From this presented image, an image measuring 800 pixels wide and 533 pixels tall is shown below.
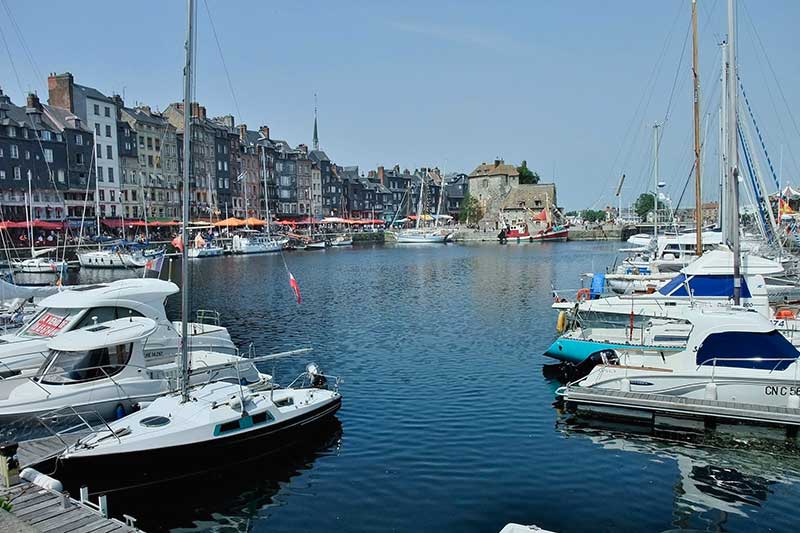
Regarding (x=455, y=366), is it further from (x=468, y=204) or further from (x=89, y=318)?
(x=468, y=204)

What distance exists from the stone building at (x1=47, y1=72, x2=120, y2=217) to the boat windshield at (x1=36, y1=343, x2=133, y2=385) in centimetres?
9256

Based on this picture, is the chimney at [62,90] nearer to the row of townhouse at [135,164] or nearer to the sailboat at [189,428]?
the row of townhouse at [135,164]

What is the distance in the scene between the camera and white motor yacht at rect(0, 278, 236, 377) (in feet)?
71.9

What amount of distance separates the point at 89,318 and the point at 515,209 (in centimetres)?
Answer: 15941

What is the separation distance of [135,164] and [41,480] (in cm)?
10916

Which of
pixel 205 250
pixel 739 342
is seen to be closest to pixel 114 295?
pixel 739 342

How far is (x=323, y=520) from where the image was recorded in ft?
49.6

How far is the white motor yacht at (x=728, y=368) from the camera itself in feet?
66.4

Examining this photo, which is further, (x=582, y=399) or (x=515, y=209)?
(x=515, y=209)

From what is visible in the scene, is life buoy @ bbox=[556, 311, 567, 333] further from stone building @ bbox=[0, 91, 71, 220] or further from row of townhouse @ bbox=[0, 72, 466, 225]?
stone building @ bbox=[0, 91, 71, 220]

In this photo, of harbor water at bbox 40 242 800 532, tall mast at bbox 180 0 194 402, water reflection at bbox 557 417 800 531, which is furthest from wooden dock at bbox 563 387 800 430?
tall mast at bbox 180 0 194 402

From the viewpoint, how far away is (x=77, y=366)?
62.4 ft

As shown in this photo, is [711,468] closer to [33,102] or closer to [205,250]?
[205,250]

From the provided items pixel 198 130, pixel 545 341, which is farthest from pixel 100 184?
pixel 545 341
